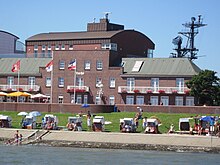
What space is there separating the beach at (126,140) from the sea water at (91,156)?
1266mm

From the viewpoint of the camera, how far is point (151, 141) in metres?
51.6

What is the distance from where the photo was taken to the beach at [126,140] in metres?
49.9

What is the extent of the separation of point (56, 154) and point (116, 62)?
38.7 metres

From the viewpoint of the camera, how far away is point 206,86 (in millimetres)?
73688

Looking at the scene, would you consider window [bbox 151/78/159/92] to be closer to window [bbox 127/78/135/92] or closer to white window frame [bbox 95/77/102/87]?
window [bbox 127/78/135/92]

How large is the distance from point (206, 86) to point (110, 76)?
1360 centimetres

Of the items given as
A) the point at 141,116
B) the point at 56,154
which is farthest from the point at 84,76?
the point at 56,154

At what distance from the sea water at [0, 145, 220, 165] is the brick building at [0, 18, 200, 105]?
28754mm

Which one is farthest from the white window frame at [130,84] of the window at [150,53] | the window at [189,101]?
the window at [150,53]

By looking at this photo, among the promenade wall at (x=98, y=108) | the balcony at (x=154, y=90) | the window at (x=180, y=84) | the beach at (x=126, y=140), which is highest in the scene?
the window at (x=180, y=84)

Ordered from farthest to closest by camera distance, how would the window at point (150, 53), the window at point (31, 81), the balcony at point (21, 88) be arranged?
the window at point (150, 53)
the window at point (31, 81)
the balcony at point (21, 88)

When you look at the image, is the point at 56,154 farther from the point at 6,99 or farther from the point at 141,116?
the point at 6,99

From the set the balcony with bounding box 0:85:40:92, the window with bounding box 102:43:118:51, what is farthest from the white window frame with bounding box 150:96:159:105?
the balcony with bounding box 0:85:40:92

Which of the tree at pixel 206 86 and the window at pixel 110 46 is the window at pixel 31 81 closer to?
the window at pixel 110 46
